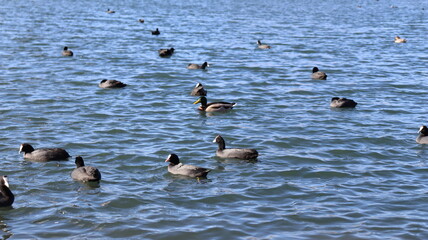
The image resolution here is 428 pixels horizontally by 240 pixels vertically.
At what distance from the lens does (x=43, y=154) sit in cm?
2134

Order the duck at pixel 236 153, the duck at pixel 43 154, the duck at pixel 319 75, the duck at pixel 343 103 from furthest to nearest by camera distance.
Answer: the duck at pixel 319 75 < the duck at pixel 343 103 < the duck at pixel 236 153 < the duck at pixel 43 154

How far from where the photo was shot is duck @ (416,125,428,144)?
947 inches

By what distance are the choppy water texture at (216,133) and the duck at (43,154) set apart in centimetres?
29

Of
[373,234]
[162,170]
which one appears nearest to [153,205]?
[162,170]

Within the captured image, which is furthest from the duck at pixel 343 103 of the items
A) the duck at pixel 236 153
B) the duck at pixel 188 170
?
the duck at pixel 188 170

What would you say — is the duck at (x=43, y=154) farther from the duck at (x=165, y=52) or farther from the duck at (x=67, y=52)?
the duck at (x=165, y=52)

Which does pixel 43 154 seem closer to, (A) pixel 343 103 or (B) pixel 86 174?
(B) pixel 86 174

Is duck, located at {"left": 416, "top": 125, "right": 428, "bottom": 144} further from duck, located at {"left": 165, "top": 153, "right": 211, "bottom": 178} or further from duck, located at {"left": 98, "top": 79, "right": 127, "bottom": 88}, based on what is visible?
duck, located at {"left": 98, "top": 79, "right": 127, "bottom": 88}

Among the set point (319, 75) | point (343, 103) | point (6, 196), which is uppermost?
point (319, 75)

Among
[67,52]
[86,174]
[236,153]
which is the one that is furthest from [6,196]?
[67,52]

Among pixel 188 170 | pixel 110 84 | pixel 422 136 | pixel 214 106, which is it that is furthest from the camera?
pixel 110 84

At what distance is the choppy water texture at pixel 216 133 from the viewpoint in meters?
17.0

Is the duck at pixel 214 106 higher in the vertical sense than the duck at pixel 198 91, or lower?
lower

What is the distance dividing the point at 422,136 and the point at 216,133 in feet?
24.1
